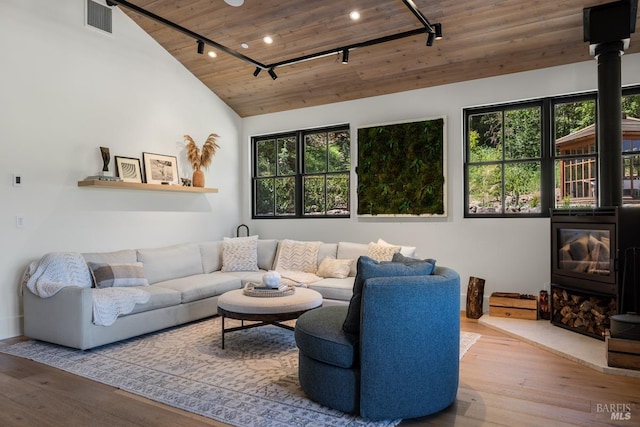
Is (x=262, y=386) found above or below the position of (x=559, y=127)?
below

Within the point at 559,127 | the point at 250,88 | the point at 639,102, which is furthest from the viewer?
the point at 250,88

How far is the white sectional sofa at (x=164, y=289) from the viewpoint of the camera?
3.73 meters

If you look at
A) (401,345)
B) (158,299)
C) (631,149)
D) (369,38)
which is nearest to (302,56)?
(369,38)

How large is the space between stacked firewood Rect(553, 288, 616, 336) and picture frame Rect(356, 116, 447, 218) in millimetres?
1611

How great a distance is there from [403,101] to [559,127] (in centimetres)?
188

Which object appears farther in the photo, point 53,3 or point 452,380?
point 53,3

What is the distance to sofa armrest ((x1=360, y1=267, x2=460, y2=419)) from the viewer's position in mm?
2383

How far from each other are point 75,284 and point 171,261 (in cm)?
122

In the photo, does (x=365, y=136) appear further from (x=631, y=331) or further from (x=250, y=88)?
(x=631, y=331)

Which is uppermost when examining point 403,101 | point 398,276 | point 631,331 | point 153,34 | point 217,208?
point 153,34

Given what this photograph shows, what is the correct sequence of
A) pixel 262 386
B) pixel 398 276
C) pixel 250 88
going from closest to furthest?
pixel 398 276, pixel 262 386, pixel 250 88

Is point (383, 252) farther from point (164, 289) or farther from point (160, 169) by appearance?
point (160, 169)

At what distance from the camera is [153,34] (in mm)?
5547

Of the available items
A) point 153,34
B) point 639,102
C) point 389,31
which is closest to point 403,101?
point 389,31
